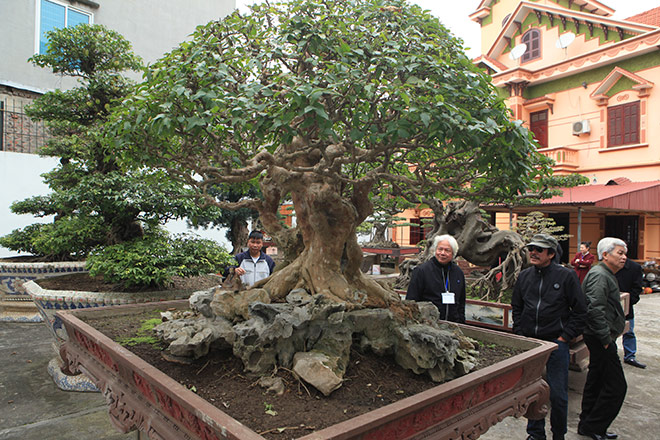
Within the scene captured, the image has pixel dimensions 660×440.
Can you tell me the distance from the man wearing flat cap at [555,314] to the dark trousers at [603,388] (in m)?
0.37

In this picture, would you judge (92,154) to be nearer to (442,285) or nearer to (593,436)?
(442,285)

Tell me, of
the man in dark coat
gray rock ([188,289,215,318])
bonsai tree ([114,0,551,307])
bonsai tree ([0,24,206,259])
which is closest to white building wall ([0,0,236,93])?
bonsai tree ([0,24,206,259])

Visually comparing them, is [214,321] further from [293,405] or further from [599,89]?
[599,89]

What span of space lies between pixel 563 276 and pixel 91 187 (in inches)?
185

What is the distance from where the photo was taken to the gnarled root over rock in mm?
2424

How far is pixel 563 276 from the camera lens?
9.36 ft

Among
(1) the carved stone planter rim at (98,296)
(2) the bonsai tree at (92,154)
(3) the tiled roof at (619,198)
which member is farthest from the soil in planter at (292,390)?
(3) the tiled roof at (619,198)

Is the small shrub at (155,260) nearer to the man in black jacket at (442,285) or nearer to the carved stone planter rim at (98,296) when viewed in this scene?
the carved stone planter rim at (98,296)

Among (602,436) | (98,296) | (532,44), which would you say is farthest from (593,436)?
(532,44)

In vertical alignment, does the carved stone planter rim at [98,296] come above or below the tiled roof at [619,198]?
below

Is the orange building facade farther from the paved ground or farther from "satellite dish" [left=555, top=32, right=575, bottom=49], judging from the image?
the paved ground

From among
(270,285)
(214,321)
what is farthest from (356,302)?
(214,321)

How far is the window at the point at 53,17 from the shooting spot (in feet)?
32.8

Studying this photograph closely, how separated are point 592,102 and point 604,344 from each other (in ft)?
40.5
